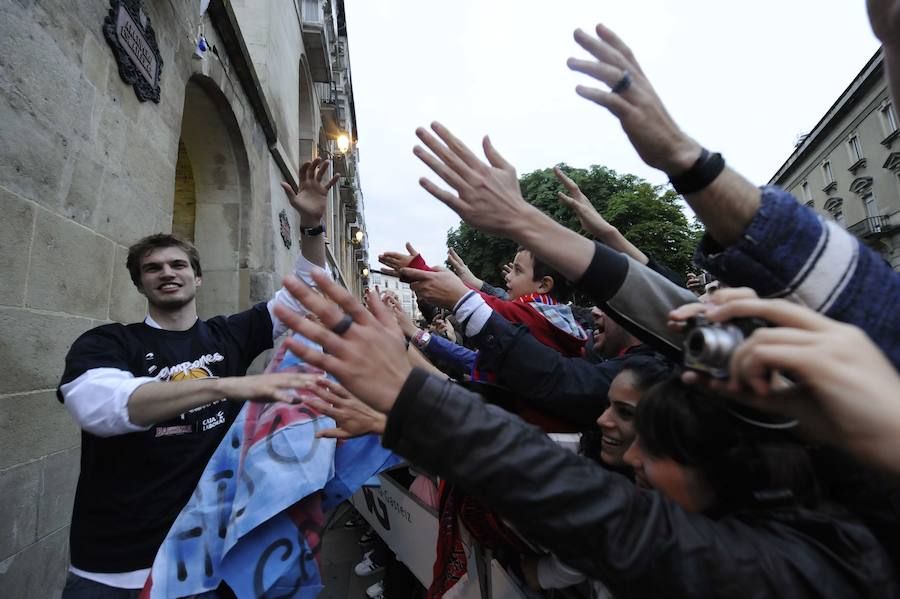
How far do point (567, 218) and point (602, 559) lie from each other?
19232 mm

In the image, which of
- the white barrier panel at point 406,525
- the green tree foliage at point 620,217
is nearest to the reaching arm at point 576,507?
the white barrier panel at point 406,525

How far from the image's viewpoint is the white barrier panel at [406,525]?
2.51 meters

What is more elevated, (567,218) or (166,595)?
(567,218)

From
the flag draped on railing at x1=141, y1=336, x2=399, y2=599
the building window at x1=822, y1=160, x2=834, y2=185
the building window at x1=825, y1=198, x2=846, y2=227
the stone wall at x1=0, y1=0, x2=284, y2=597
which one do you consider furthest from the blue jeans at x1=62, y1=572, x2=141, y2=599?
the building window at x1=822, y1=160, x2=834, y2=185

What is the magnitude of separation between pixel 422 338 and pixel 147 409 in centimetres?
220

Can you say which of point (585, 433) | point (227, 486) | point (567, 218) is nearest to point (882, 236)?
point (567, 218)

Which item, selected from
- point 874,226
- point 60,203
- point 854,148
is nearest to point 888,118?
point 854,148

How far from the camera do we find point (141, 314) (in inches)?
121

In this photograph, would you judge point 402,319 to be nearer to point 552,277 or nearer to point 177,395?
point 552,277

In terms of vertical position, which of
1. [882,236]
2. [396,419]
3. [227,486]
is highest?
[882,236]

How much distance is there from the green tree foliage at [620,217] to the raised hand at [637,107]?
15567mm

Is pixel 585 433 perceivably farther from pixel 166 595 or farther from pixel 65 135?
pixel 65 135

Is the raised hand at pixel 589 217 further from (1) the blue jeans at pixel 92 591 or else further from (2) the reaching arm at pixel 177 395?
(1) the blue jeans at pixel 92 591

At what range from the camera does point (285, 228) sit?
685 cm
